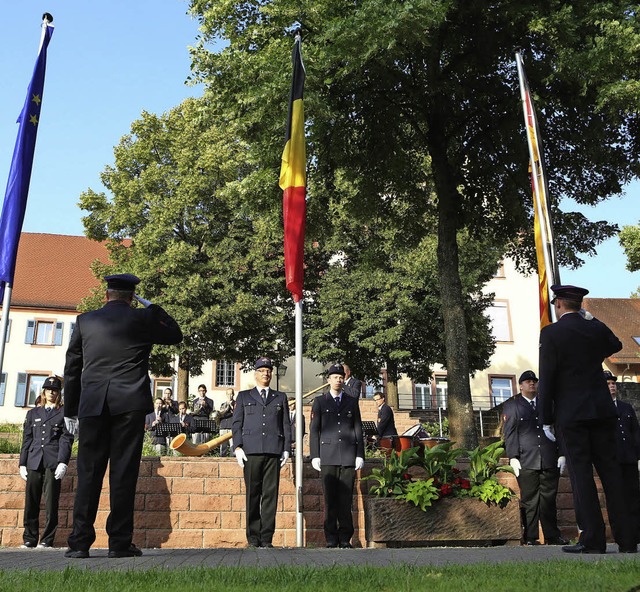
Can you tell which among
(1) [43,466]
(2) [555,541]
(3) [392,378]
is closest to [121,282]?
(1) [43,466]

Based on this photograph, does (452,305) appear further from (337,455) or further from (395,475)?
(395,475)

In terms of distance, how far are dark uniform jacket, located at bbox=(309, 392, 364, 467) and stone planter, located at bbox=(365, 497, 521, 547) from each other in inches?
26.9

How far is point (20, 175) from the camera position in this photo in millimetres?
10453

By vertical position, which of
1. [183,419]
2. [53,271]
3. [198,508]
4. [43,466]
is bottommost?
[198,508]

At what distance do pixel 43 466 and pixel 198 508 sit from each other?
1.99 metres

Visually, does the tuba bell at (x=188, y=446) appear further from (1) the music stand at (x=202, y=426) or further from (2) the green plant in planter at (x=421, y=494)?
(2) the green plant in planter at (x=421, y=494)

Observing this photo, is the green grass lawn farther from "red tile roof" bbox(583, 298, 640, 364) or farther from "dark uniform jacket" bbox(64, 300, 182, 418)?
"red tile roof" bbox(583, 298, 640, 364)

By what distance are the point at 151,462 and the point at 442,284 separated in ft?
27.9

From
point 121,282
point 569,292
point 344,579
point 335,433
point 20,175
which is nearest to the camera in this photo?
point 344,579

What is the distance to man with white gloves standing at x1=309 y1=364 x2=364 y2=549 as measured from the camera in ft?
30.3

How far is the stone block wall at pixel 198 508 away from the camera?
991cm

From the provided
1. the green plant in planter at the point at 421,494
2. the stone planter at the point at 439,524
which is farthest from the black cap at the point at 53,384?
the green plant in planter at the point at 421,494

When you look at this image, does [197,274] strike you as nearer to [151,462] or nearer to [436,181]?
[436,181]

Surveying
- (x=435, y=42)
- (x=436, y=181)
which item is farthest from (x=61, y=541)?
(x=435, y=42)
